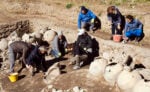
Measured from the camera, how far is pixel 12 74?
50.2 ft

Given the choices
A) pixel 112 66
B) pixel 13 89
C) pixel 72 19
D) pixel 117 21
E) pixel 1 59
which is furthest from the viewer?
pixel 72 19

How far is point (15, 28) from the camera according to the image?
18891 millimetres

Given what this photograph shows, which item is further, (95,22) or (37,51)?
(95,22)

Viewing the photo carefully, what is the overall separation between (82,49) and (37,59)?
182 cm

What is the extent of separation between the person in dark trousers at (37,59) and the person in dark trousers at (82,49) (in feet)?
3.81

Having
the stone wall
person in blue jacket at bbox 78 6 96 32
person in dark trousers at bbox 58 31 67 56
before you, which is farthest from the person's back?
the stone wall

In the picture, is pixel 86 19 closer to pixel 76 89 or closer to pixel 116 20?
pixel 116 20

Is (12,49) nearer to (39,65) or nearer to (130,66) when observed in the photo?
(39,65)

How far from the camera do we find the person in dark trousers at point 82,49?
15.2 m

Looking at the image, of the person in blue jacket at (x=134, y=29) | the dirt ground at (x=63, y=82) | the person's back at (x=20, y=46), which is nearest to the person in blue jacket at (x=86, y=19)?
the person in blue jacket at (x=134, y=29)

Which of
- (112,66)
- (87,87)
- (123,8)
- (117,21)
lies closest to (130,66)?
(112,66)

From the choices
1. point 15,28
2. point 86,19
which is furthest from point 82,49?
point 15,28

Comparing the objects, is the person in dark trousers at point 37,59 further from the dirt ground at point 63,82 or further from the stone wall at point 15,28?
the stone wall at point 15,28

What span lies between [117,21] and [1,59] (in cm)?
540
